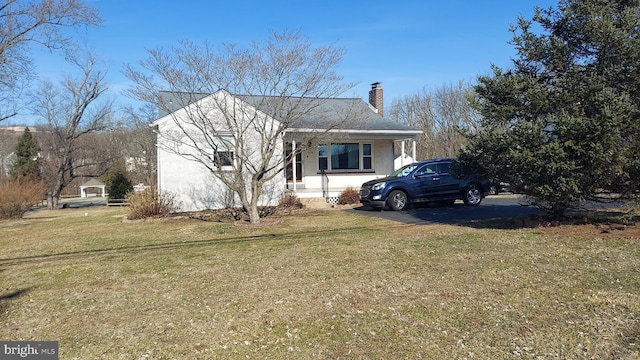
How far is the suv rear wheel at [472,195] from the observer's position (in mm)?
15094

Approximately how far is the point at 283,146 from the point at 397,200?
4.18 metres

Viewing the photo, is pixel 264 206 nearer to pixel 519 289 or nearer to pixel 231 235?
pixel 231 235

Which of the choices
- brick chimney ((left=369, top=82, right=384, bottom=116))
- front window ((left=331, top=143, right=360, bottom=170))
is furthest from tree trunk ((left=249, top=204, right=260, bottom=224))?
brick chimney ((left=369, top=82, right=384, bottom=116))

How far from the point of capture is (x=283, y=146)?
45.5 feet

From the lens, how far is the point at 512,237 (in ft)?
28.1

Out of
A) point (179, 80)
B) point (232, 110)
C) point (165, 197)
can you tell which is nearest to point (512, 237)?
point (232, 110)

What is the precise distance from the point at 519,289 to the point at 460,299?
34.9 inches

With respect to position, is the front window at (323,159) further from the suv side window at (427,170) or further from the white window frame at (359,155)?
the suv side window at (427,170)

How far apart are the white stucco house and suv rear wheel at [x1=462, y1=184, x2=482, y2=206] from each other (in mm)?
4309

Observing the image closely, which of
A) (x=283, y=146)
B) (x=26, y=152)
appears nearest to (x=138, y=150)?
(x=26, y=152)

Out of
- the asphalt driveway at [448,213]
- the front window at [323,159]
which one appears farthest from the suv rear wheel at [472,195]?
the front window at [323,159]

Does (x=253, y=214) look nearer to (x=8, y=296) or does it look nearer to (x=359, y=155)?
(x=8, y=296)

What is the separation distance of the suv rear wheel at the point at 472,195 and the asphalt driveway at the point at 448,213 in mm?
303

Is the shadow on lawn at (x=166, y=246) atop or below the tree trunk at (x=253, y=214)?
below
